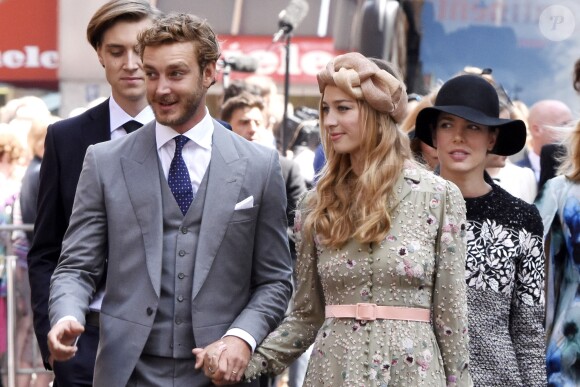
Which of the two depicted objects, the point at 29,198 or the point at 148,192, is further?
the point at 29,198

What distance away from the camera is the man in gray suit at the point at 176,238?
505cm

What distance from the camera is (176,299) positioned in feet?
16.6

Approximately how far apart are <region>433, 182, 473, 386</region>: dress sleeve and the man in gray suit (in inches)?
26.0

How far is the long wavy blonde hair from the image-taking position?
4895 mm

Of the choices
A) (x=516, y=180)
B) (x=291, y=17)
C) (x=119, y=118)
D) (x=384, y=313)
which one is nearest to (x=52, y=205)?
(x=119, y=118)

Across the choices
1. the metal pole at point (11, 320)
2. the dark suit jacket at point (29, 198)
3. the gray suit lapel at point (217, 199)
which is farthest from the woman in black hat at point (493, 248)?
the metal pole at point (11, 320)

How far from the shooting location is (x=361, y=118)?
500cm

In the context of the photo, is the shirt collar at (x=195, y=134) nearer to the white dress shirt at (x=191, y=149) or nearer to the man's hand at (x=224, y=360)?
the white dress shirt at (x=191, y=149)

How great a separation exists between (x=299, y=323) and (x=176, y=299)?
45 cm

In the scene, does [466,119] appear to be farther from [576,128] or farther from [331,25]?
[331,25]

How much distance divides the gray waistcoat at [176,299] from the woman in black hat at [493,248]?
1.18m

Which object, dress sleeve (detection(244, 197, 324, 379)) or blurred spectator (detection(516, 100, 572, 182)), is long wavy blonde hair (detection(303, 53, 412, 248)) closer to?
dress sleeve (detection(244, 197, 324, 379))

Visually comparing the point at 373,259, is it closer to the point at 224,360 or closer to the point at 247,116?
the point at 224,360

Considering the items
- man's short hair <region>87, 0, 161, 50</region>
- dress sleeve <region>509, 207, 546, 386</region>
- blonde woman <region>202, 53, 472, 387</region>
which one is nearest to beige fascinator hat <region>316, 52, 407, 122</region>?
blonde woman <region>202, 53, 472, 387</region>
